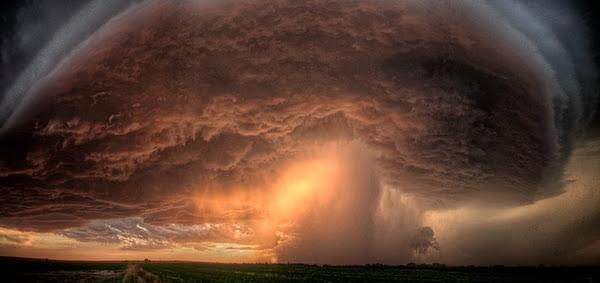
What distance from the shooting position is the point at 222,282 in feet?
90.9

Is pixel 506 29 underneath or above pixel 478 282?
above

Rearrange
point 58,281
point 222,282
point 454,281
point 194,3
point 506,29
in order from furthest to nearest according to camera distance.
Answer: point 454,281
point 222,282
point 58,281
point 506,29
point 194,3

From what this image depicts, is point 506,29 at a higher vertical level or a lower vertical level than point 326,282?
higher

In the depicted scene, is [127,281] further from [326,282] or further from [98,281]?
[326,282]

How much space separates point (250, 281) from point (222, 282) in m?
2.47

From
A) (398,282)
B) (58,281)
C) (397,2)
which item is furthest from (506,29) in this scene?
(58,281)

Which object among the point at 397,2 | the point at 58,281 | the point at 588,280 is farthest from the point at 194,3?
the point at 588,280

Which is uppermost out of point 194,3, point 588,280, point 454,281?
point 194,3

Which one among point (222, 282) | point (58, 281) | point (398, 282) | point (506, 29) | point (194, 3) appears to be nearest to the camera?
point (194, 3)

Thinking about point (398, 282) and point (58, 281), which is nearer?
point (58, 281)

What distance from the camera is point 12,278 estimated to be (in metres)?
25.5

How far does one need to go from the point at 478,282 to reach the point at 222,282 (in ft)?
82.1

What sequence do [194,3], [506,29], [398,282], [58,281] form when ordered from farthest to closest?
[398,282]
[58,281]
[506,29]
[194,3]

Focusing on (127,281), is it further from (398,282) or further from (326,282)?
(398,282)
